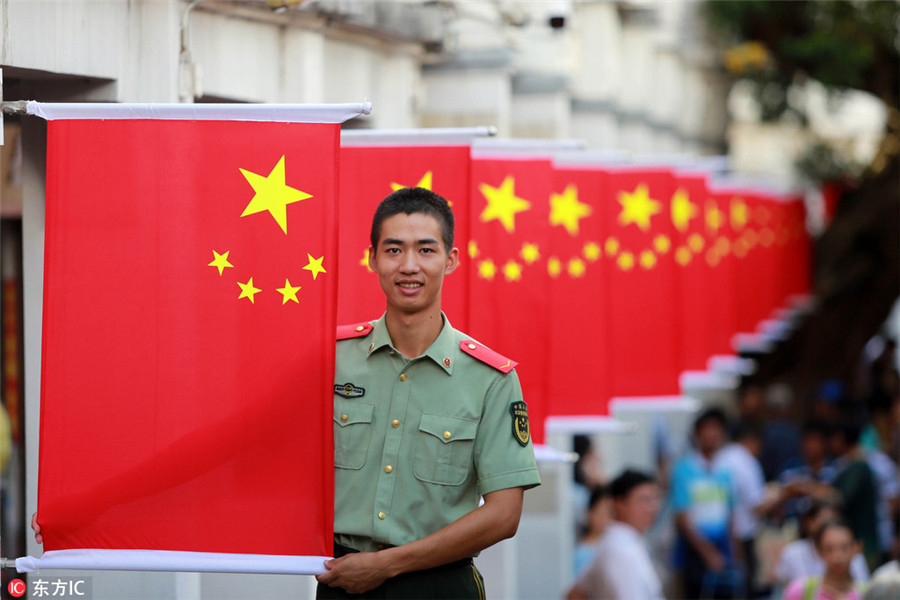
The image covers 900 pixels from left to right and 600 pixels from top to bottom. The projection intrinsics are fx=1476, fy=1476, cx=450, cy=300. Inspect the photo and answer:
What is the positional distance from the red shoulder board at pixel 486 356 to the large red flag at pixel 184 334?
54 centimetres

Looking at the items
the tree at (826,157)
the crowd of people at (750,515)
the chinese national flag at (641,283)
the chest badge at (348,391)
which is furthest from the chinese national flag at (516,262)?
the tree at (826,157)

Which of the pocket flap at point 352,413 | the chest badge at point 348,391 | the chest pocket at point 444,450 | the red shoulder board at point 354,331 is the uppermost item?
the red shoulder board at point 354,331

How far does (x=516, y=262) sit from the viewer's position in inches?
345

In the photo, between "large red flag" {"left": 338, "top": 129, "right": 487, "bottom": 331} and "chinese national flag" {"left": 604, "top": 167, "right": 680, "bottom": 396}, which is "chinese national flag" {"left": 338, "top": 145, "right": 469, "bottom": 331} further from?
"chinese national flag" {"left": 604, "top": 167, "right": 680, "bottom": 396}

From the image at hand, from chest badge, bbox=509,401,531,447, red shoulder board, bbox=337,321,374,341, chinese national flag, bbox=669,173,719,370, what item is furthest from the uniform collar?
chinese national flag, bbox=669,173,719,370

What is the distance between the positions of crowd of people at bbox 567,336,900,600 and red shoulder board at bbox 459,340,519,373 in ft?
10.7

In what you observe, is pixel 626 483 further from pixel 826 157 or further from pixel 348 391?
pixel 826 157

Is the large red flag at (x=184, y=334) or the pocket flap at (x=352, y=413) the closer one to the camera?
the pocket flap at (x=352, y=413)

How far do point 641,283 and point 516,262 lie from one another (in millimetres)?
Answer: 2735

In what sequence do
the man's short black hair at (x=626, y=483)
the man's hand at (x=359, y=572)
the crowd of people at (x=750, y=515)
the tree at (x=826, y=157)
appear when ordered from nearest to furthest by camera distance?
the man's hand at (x=359, y=572) < the crowd of people at (x=750, y=515) < the man's short black hair at (x=626, y=483) < the tree at (x=826, y=157)

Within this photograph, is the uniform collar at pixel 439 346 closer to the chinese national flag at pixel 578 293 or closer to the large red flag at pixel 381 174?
the large red flag at pixel 381 174

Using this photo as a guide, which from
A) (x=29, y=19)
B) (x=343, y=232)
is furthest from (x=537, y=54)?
(x=29, y=19)

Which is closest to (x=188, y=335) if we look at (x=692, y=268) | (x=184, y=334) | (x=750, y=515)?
(x=184, y=334)

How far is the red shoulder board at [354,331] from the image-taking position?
5.27m
